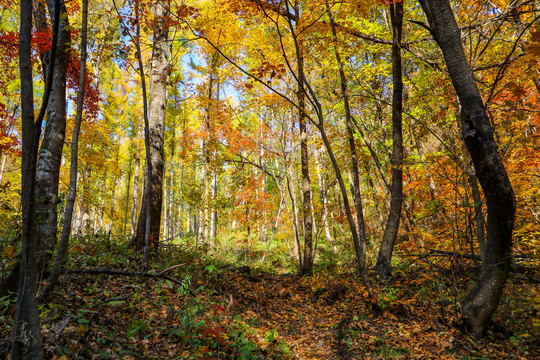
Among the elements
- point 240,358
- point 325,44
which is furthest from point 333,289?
point 325,44

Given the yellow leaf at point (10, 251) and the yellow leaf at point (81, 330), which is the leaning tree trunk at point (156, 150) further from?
the yellow leaf at point (81, 330)

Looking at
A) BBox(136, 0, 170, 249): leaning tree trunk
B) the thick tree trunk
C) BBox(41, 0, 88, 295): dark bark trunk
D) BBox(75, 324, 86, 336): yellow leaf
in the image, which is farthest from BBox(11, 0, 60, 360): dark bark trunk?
BBox(136, 0, 170, 249): leaning tree trunk

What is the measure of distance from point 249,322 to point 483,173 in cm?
379

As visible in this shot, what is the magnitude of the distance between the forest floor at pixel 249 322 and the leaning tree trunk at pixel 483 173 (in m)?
0.39

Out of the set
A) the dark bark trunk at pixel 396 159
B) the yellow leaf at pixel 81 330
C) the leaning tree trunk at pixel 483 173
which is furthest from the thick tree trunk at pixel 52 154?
the dark bark trunk at pixel 396 159

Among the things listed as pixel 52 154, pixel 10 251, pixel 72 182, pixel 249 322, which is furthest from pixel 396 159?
pixel 10 251

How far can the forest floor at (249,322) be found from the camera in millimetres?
2709

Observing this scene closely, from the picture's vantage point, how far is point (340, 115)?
10656 mm

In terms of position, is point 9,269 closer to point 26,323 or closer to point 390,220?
point 26,323

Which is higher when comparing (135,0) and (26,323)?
(135,0)

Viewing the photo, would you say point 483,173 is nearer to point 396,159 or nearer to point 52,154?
point 396,159

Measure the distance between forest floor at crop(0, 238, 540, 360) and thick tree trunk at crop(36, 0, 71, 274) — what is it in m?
0.42

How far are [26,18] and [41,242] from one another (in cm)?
267

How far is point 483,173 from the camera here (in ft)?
10.2
